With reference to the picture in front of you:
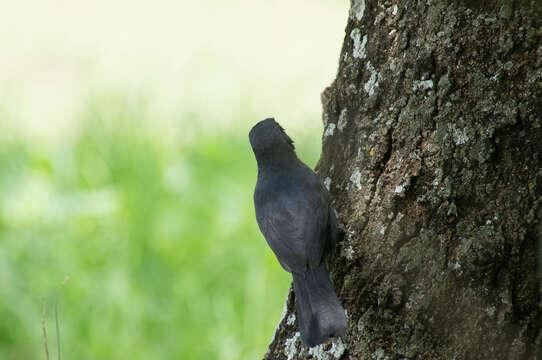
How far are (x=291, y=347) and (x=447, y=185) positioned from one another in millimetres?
838

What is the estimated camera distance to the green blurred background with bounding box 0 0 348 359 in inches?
148

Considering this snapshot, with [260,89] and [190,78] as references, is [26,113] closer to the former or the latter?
[190,78]

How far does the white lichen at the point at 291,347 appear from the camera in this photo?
7.62 ft

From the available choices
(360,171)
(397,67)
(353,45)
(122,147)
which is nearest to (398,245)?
(360,171)

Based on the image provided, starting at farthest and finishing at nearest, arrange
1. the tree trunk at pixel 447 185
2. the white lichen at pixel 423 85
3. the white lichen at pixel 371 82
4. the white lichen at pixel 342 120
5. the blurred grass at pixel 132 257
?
the blurred grass at pixel 132 257 → the white lichen at pixel 342 120 → the white lichen at pixel 371 82 → the white lichen at pixel 423 85 → the tree trunk at pixel 447 185

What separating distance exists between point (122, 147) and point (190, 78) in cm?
140

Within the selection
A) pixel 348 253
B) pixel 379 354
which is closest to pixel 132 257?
pixel 348 253

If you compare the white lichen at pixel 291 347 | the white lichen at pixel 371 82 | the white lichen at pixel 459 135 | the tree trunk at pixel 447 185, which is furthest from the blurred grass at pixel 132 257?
the white lichen at pixel 459 135

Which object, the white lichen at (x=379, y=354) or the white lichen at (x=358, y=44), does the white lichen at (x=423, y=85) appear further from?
the white lichen at (x=379, y=354)

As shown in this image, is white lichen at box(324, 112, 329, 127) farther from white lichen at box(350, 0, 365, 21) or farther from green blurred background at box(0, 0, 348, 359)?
green blurred background at box(0, 0, 348, 359)

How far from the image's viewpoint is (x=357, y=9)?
2240 millimetres

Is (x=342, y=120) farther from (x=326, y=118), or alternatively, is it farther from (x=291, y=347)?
(x=291, y=347)

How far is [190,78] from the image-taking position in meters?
5.91

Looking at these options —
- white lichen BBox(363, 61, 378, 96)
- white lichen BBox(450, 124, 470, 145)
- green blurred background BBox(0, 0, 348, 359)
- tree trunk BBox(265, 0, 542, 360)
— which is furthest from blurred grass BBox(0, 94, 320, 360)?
white lichen BBox(450, 124, 470, 145)
